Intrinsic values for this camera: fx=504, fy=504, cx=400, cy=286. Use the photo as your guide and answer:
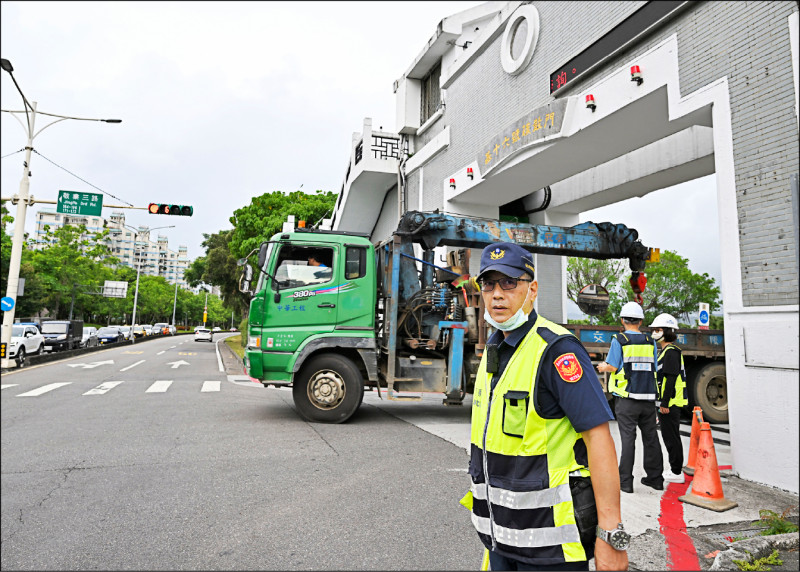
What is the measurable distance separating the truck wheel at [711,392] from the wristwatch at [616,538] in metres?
8.88

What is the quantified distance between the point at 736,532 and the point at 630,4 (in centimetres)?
691

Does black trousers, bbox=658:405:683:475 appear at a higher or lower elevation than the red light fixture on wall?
lower

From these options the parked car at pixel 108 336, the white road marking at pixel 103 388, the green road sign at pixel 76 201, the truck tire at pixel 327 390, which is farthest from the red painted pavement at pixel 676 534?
the parked car at pixel 108 336

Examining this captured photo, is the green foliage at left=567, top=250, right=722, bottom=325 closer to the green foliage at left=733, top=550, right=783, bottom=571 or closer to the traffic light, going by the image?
the traffic light

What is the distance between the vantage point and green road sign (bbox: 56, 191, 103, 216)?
11766 millimetres

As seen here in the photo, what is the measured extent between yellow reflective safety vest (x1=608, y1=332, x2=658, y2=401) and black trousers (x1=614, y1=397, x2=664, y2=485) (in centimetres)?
9

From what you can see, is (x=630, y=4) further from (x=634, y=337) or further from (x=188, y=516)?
(x=188, y=516)

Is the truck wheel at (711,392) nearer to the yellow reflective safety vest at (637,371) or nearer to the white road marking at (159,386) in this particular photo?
the yellow reflective safety vest at (637,371)

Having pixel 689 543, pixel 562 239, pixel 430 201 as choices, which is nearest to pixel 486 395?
pixel 689 543

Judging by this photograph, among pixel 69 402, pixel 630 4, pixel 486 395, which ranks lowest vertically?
pixel 69 402

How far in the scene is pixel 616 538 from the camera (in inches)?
64.6

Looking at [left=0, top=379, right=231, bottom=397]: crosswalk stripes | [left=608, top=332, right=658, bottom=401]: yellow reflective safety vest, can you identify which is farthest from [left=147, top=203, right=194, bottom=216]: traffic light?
→ [left=608, top=332, right=658, bottom=401]: yellow reflective safety vest

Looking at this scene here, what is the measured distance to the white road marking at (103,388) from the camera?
34.4 ft

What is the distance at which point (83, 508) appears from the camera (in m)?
3.89
